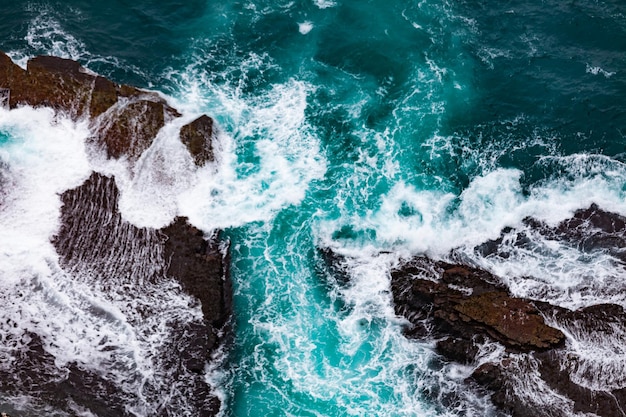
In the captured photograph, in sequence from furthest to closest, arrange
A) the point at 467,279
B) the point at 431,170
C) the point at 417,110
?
the point at 417,110 < the point at 431,170 < the point at 467,279

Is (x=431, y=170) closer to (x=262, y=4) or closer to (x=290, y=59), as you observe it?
(x=290, y=59)

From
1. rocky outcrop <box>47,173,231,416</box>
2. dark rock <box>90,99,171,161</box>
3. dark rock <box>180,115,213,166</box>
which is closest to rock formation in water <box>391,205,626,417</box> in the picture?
rocky outcrop <box>47,173,231,416</box>

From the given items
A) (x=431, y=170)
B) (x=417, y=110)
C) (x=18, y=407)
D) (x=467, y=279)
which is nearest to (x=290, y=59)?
(x=417, y=110)

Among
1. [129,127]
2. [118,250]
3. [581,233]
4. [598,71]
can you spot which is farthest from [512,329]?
[129,127]

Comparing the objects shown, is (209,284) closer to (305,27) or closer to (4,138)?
(4,138)

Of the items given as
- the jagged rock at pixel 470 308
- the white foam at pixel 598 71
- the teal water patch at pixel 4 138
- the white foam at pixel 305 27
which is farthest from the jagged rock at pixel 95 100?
the white foam at pixel 598 71

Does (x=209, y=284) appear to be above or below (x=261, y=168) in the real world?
below
